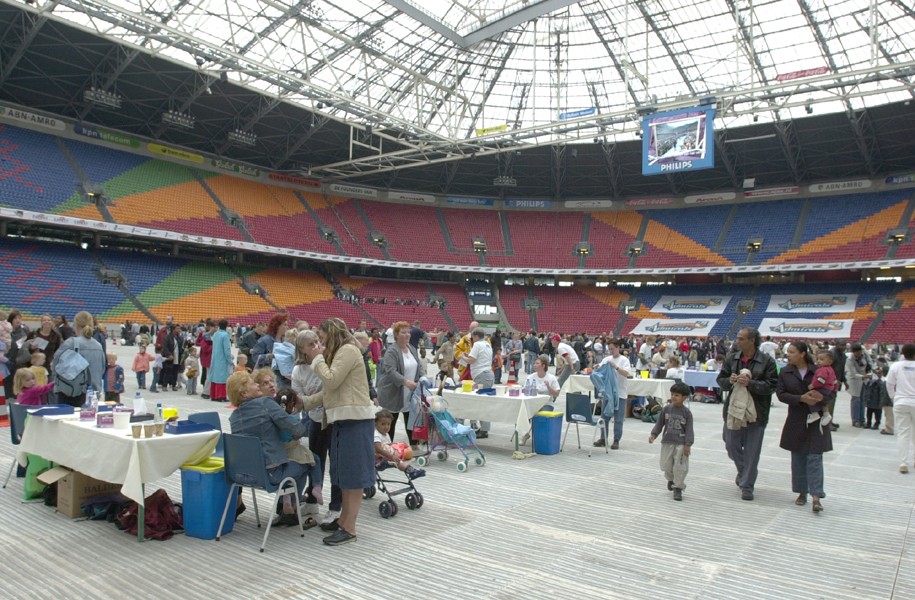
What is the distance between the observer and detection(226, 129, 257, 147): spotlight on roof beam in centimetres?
3394

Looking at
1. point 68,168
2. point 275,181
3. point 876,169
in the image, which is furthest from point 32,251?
point 876,169

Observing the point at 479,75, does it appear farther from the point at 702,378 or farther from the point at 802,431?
the point at 802,431

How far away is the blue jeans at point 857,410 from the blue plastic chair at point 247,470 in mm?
12406

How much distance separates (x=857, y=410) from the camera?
12852mm

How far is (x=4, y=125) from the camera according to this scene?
99.6 ft

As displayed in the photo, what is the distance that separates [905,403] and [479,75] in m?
29.0

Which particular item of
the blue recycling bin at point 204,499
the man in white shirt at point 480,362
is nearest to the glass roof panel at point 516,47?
the man in white shirt at point 480,362

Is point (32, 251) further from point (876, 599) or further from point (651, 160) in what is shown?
point (876, 599)

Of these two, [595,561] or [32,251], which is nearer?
[595,561]

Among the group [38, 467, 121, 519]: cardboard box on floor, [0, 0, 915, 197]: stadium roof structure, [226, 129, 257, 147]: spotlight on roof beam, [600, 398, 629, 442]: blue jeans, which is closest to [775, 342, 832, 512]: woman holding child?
[600, 398, 629, 442]: blue jeans

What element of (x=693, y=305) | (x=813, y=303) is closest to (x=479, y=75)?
(x=693, y=305)

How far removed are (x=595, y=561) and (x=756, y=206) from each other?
4462cm

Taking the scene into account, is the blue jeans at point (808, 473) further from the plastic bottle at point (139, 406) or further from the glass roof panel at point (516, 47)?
the glass roof panel at point (516, 47)

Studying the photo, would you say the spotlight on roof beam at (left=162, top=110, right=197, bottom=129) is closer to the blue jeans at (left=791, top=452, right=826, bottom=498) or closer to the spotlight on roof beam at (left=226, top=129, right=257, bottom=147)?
the spotlight on roof beam at (left=226, top=129, right=257, bottom=147)
